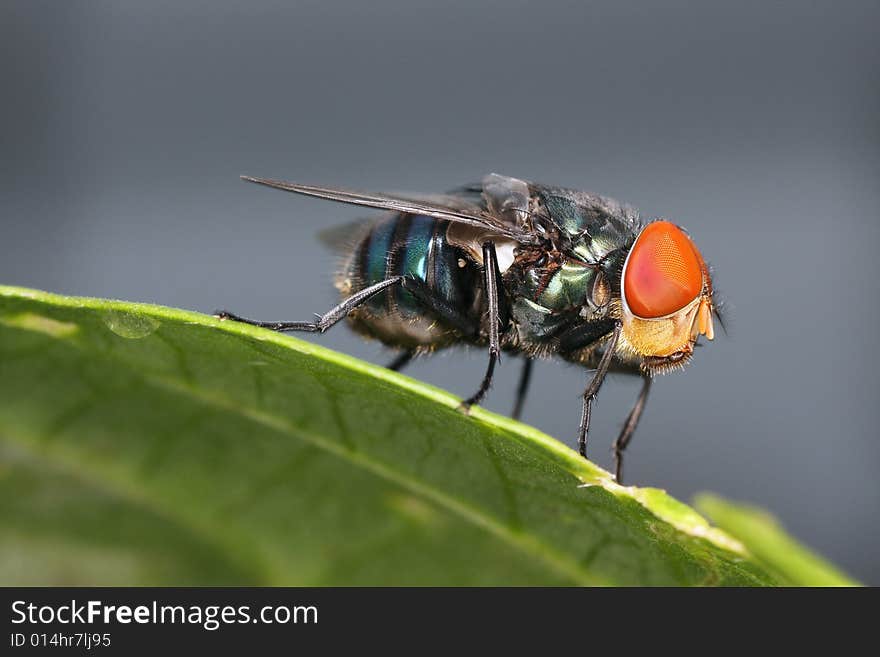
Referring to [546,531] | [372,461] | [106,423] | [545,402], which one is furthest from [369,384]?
[545,402]

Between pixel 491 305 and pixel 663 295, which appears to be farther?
pixel 663 295

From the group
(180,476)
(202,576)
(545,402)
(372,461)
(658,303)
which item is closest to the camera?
(202,576)

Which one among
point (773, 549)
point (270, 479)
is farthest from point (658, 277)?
point (270, 479)

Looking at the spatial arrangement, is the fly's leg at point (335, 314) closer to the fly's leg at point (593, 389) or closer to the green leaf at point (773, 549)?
the fly's leg at point (593, 389)

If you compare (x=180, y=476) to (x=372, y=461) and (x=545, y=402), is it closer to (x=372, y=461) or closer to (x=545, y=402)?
(x=372, y=461)

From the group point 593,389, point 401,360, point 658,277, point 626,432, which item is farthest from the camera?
point 401,360

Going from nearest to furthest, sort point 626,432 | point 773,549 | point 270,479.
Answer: point 270,479
point 773,549
point 626,432

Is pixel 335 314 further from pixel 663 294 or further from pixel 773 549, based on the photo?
pixel 773 549
